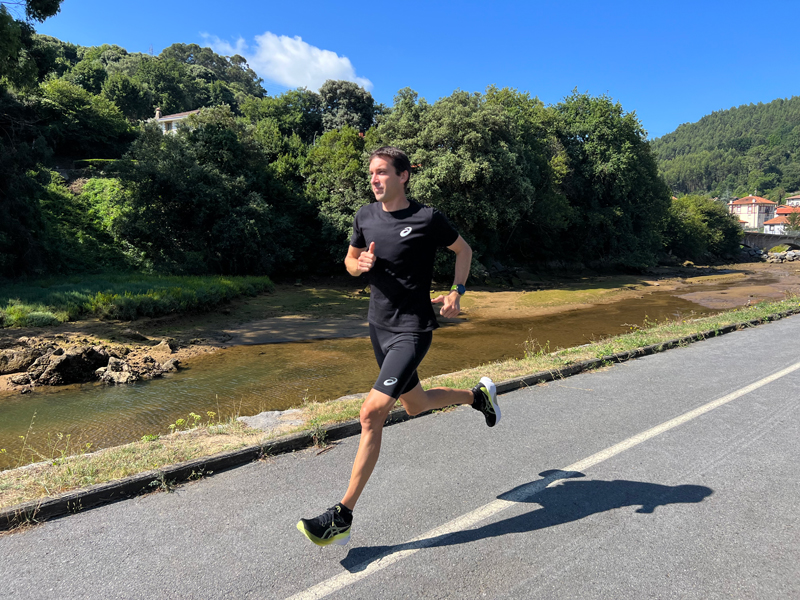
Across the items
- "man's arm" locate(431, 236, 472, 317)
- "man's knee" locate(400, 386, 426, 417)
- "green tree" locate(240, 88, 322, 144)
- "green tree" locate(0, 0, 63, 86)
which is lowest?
"man's knee" locate(400, 386, 426, 417)

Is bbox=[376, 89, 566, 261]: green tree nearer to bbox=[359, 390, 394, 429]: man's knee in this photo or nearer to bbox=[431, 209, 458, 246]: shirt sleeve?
bbox=[431, 209, 458, 246]: shirt sleeve

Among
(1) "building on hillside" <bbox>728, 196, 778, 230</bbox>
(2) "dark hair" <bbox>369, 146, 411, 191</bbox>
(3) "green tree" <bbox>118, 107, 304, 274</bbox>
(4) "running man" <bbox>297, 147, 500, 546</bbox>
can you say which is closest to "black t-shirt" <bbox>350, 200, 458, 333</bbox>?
(4) "running man" <bbox>297, 147, 500, 546</bbox>

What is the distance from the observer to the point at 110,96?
58125 millimetres

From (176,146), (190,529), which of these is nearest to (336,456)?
(190,529)

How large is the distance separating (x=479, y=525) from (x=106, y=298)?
15444mm

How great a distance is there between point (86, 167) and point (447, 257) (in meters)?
25.9

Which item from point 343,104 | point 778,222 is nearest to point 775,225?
point 778,222

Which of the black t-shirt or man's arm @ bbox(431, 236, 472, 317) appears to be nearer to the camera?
the black t-shirt

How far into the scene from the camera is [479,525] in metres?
3.36

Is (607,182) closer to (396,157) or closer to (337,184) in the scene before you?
(337,184)

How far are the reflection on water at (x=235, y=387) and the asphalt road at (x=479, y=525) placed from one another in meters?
3.80

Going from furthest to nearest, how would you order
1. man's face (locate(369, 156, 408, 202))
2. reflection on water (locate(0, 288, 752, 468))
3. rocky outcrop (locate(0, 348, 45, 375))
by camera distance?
rocky outcrop (locate(0, 348, 45, 375)) → reflection on water (locate(0, 288, 752, 468)) → man's face (locate(369, 156, 408, 202))

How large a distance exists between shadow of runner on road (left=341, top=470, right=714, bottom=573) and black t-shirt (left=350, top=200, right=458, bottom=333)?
137 centimetres

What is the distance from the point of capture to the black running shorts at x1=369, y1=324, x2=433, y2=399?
10.7ft
